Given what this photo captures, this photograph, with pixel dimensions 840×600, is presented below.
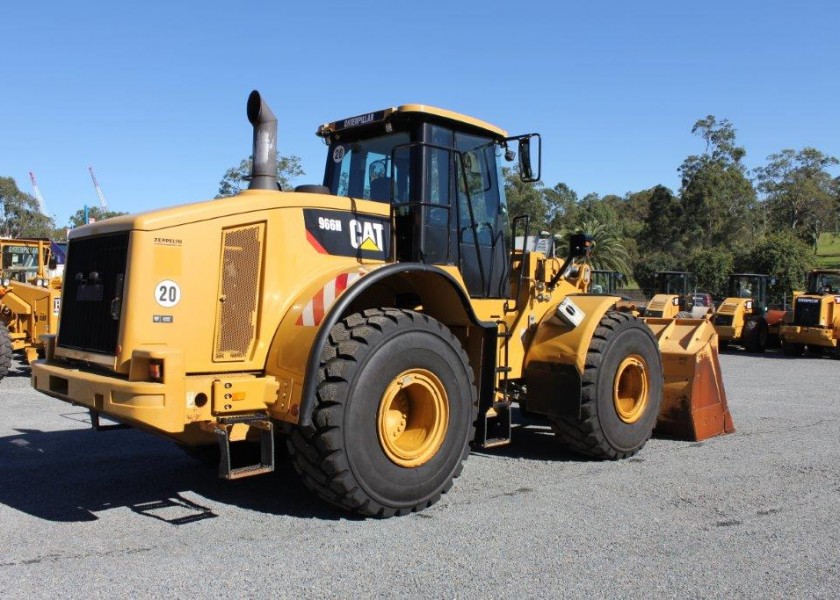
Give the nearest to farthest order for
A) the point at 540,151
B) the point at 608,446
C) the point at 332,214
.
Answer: the point at 332,214 < the point at 540,151 < the point at 608,446

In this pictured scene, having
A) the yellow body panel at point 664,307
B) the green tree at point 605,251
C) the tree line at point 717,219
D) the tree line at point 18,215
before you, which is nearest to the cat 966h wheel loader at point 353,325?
the yellow body panel at point 664,307

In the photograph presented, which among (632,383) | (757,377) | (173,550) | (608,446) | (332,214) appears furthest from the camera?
(757,377)

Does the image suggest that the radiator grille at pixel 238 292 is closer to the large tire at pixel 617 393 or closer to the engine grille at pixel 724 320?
the large tire at pixel 617 393

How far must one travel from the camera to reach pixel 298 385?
437 centimetres

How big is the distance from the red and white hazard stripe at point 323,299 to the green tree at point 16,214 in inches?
2611

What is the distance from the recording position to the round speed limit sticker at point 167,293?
4.34m

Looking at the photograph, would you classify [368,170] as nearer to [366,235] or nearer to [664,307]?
[366,235]

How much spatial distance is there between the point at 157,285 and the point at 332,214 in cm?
129

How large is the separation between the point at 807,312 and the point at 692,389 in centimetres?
1369

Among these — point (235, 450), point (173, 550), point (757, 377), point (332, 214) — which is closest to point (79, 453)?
point (235, 450)

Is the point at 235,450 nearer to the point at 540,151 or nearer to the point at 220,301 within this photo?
the point at 220,301

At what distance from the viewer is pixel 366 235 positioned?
5.28 meters

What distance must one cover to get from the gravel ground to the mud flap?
1.14ft

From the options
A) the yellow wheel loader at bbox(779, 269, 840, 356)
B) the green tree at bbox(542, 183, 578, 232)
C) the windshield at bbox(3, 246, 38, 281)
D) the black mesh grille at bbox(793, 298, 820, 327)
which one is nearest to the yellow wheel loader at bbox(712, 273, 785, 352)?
the yellow wheel loader at bbox(779, 269, 840, 356)
